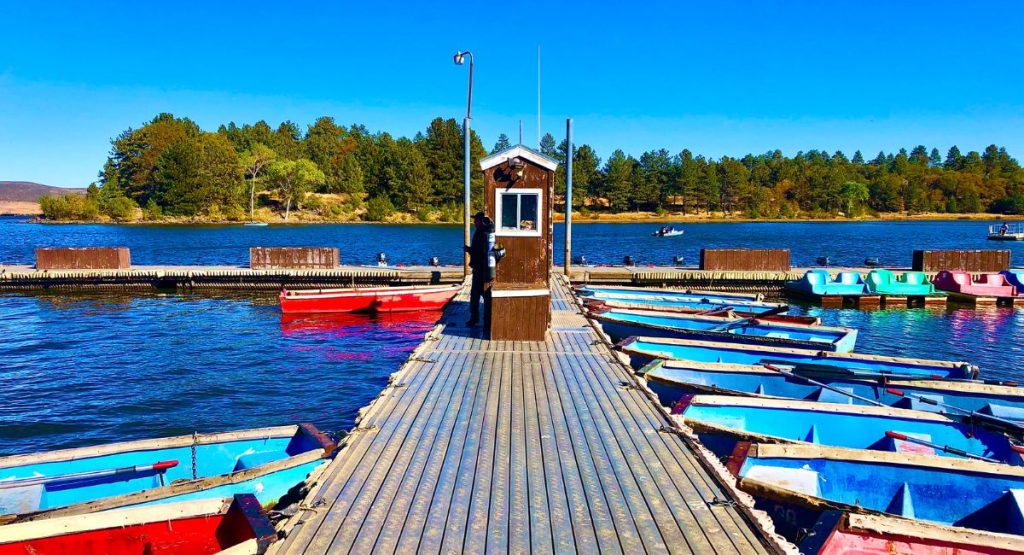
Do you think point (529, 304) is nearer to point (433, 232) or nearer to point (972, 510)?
point (972, 510)

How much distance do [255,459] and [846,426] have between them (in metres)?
7.38

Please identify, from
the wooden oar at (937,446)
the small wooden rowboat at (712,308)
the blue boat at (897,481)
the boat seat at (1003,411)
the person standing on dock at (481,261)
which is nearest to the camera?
the blue boat at (897,481)

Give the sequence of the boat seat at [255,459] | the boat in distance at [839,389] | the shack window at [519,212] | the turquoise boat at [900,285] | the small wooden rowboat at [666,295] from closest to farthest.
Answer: the boat seat at [255,459]
the boat in distance at [839,389]
the shack window at [519,212]
the small wooden rowboat at [666,295]
the turquoise boat at [900,285]

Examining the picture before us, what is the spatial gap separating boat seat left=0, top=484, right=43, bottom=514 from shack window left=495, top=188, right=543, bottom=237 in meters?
8.26

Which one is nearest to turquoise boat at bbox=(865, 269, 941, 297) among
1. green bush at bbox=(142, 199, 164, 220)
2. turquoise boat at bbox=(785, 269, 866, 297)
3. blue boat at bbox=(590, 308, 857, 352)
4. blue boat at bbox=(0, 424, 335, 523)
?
turquoise boat at bbox=(785, 269, 866, 297)

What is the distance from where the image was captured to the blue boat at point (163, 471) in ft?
21.7

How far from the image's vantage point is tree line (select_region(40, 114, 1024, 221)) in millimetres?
108188

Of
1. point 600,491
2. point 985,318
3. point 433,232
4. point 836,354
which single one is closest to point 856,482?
point 600,491

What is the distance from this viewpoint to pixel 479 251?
42.4 ft

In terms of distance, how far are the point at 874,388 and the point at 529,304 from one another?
18.6 feet

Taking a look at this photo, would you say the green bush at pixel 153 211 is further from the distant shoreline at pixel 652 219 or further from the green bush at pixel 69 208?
the green bush at pixel 69 208

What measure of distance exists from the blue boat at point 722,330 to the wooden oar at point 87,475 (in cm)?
1063

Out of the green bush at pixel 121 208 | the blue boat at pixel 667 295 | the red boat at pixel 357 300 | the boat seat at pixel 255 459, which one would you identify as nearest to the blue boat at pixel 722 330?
the blue boat at pixel 667 295

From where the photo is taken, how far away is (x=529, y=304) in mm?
12250
